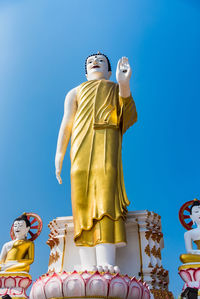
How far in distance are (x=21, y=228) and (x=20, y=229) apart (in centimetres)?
2

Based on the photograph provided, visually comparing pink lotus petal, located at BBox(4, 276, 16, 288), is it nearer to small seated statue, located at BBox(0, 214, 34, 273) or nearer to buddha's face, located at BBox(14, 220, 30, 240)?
small seated statue, located at BBox(0, 214, 34, 273)

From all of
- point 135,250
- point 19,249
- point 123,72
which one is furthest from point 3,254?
point 123,72

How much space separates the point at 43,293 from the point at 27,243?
1.85m

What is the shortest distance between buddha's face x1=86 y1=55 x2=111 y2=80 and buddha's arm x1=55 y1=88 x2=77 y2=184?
0.40 meters

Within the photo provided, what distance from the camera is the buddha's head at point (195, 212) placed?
4.30m

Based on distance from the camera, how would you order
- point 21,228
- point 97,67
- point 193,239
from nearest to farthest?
point 193,239
point 21,228
point 97,67

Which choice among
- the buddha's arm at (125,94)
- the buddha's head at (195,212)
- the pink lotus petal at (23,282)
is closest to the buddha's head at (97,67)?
the buddha's arm at (125,94)

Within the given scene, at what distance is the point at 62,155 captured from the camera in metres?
4.54

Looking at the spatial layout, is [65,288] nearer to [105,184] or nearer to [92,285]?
[92,285]

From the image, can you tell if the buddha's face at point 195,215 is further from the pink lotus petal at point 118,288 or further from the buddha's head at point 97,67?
the buddha's head at point 97,67

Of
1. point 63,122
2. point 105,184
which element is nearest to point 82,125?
point 63,122

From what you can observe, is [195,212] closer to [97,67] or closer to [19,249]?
[19,249]

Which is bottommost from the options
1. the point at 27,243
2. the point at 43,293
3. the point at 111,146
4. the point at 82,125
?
the point at 43,293

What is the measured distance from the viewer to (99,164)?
4027 millimetres
